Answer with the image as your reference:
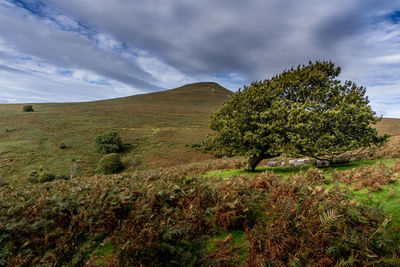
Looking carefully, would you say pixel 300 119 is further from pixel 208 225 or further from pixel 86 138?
pixel 86 138

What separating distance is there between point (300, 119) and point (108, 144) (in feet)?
131

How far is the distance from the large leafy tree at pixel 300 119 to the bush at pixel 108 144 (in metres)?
31.4

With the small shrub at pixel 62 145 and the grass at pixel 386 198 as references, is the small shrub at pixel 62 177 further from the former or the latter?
the grass at pixel 386 198

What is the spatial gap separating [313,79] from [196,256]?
15.8 m

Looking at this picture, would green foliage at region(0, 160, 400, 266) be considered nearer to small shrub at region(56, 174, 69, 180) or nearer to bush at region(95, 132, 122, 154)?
small shrub at region(56, 174, 69, 180)

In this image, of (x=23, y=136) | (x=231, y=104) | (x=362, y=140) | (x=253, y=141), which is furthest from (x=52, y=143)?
(x=362, y=140)

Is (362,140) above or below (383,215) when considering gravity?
above

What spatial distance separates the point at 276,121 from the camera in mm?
14047

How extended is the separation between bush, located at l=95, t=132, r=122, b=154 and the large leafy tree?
103 ft

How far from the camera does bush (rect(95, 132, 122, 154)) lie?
136ft

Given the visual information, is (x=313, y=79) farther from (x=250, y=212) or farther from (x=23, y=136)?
(x=23, y=136)

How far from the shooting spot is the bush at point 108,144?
41.6 meters

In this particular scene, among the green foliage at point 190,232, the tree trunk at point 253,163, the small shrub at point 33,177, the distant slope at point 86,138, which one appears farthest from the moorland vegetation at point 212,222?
the distant slope at point 86,138

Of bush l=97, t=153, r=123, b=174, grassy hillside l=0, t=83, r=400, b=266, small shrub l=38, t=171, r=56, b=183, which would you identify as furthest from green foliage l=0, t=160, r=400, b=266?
bush l=97, t=153, r=123, b=174
